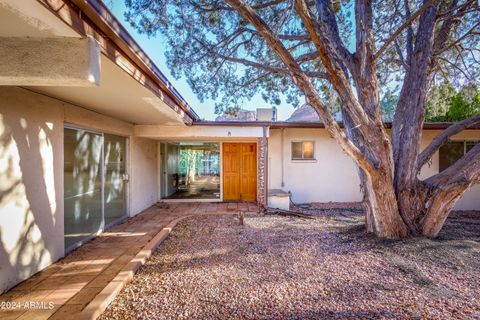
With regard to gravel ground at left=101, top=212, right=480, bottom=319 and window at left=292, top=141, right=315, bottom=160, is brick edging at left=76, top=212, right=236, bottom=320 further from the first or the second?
window at left=292, top=141, right=315, bottom=160

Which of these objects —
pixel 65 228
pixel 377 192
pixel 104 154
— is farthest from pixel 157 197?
pixel 377 192

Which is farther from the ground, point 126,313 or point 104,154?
point 104,154

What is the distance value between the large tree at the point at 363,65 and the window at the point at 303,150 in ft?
6.66

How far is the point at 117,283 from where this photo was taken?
9.68 ft

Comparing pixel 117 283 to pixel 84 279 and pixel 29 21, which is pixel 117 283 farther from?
pixel 29 21

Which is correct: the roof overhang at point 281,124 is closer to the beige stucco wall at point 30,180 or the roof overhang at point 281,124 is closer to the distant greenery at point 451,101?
the distant greenery at point 451,101

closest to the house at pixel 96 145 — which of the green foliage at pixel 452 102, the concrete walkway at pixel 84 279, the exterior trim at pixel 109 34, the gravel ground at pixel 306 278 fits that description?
the exterior trim at pixel 109 34

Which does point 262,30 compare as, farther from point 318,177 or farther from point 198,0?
point 318,177

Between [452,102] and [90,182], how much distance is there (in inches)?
483

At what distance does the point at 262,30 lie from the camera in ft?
10.9

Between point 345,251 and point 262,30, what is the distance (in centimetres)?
368

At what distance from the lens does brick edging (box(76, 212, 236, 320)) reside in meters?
2.45

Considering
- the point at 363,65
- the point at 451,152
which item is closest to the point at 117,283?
the point at 363,65

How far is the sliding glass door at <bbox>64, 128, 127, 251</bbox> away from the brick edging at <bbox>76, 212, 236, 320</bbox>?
1.38 meters
